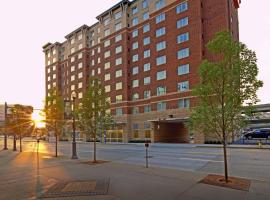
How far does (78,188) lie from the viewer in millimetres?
9578

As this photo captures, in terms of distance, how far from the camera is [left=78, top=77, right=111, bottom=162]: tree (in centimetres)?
1873

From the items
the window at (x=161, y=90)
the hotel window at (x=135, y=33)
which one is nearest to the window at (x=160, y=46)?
the window at (x=161, y=90)

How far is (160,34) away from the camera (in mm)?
50406

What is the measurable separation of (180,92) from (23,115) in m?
26.8

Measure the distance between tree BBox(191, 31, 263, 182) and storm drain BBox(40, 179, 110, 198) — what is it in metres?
4.86

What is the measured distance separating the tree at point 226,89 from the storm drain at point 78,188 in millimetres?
4856

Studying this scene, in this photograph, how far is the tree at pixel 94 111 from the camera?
1873cm

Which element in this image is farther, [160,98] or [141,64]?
[141,64]

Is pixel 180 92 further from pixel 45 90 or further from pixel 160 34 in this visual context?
pixel 45 90

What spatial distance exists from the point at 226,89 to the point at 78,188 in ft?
23.9

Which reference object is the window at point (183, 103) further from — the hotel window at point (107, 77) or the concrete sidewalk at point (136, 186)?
the concrete sidewalk at point (136, 186)

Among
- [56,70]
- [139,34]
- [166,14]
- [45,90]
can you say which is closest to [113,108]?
[139,34]

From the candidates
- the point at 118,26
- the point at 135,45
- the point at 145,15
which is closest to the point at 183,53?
the point at 135,45

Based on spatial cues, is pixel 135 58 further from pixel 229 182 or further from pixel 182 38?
pixel 229 182
